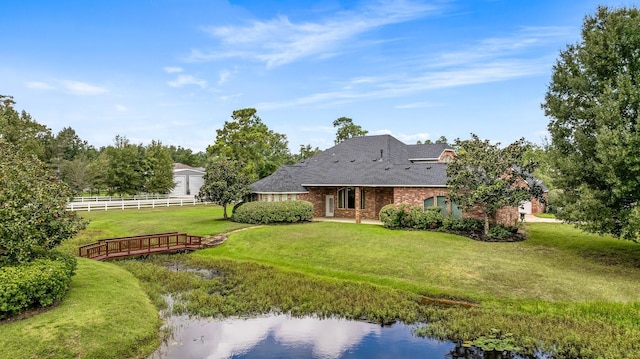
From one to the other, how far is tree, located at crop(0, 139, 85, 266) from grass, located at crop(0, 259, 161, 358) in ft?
5.88

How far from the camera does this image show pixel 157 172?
47844mm

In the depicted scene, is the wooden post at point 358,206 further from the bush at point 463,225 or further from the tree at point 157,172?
the tree at point 157,172

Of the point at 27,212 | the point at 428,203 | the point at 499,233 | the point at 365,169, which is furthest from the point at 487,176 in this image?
the point at 27,212

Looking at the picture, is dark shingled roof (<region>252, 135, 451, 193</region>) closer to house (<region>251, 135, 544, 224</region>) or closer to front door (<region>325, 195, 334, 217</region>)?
house (<region>251, 135, 544, 224</region>)

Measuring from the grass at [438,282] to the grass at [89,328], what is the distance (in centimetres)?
45

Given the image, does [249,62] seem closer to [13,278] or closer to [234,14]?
[234,14]

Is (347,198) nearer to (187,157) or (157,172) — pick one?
(157,172)

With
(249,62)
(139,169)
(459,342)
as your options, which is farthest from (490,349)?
(139,169)

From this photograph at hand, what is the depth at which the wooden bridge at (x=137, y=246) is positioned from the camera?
1812cm

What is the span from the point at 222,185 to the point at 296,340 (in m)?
17.4

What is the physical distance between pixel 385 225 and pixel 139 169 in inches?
1393

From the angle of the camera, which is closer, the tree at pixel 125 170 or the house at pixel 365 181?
the house at pixel 365 181

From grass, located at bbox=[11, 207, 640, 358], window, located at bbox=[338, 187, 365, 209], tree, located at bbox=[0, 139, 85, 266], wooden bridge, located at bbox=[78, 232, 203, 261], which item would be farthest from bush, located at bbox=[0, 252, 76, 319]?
window, located at bbox=[338, 187, 365, 209]

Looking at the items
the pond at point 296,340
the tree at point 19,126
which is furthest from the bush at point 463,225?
the tree at point 19,126
